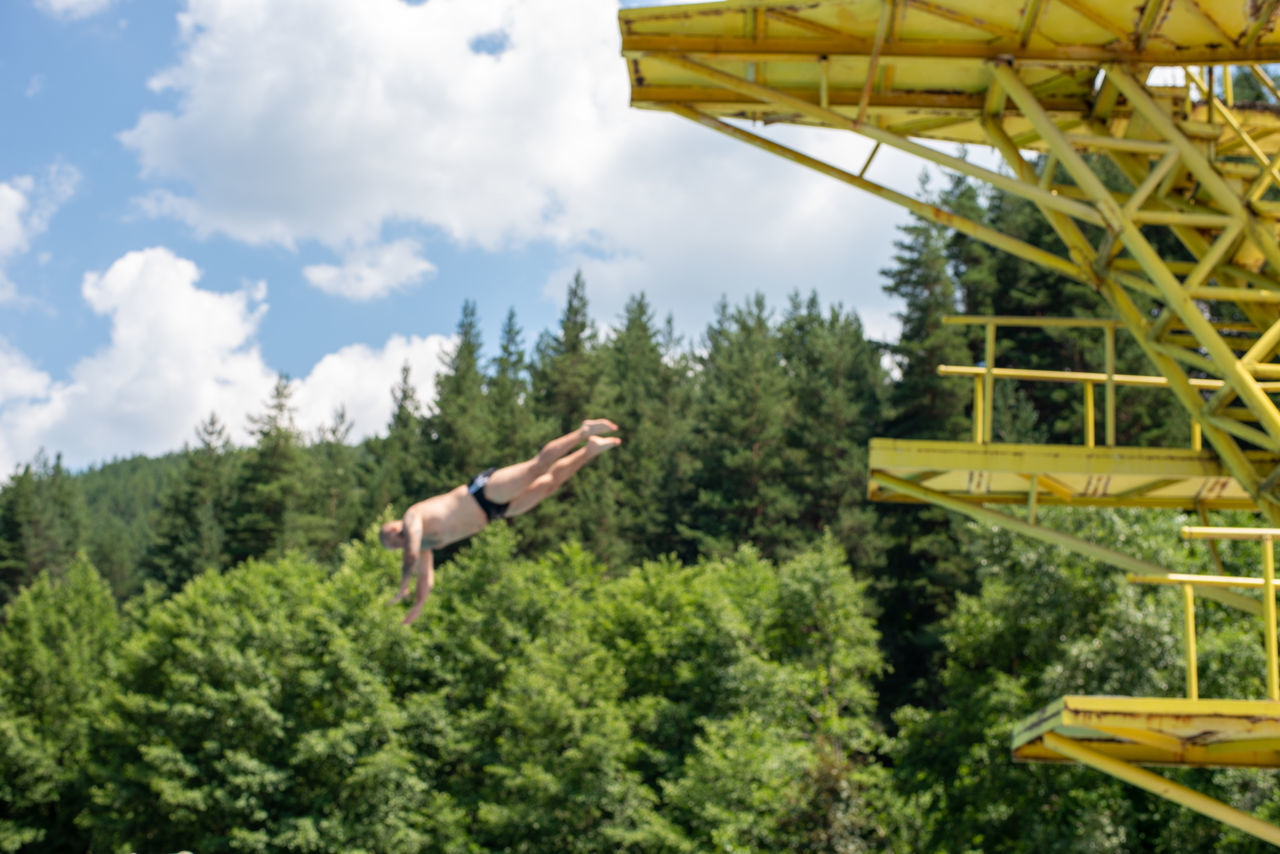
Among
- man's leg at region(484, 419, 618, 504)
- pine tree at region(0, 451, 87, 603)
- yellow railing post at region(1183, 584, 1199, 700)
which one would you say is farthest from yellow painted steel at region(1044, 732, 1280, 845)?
pine tree at region(0, 451, 87, 603)

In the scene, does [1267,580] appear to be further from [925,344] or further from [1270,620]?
[925,344]

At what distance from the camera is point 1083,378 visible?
380 inches

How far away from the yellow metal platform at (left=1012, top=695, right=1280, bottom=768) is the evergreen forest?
1471cm

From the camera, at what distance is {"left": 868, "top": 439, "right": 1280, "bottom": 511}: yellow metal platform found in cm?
830

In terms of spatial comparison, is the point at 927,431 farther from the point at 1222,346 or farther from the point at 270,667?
the point at 1222,346

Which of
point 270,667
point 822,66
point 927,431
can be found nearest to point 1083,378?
point 822,66

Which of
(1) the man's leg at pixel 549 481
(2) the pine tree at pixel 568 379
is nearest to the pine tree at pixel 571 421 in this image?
(2) the pine tree at pixel 568 379

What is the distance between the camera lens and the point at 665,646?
31.1 metres

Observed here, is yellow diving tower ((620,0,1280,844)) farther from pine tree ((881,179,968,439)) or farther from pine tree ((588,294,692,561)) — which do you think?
pine tree ((588,294,692,561))

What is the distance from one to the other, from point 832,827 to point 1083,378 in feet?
53.5

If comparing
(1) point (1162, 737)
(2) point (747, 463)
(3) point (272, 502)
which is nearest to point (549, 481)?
(1) point (1162, 737)

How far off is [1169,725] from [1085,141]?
13.8 ft

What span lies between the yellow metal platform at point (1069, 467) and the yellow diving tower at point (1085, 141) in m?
0.02

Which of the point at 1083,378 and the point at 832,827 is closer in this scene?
the point at 1083,378
